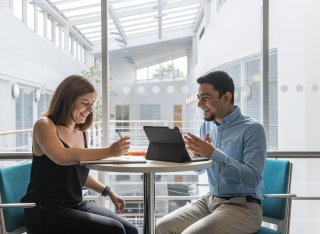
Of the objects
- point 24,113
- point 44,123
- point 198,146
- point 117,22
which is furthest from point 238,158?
point 24,113

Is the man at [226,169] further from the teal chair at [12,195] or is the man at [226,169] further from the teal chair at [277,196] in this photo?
the teal chair at [12,195]

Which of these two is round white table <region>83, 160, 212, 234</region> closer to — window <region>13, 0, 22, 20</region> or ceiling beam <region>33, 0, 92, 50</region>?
ceiling beam <region>33, 0, 92, 50</region>

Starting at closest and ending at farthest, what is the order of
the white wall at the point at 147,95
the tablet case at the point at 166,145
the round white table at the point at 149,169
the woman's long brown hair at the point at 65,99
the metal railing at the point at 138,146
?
1. the round white table at the point at 149,169
2. the tablet case at the point at 166,145
3. the woman's long brown hair at the point at 65,99
4. the metal railing at the point at 138,146
5. the white wall at the point at 147,95

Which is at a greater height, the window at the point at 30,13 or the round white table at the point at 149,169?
the window at the point at 30,13

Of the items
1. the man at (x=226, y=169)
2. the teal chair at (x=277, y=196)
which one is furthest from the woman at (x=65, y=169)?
the teal chair at (x=277, y=196)

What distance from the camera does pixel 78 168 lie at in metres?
1.76

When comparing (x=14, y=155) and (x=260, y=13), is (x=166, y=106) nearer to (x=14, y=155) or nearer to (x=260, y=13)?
(x=260, y=13)

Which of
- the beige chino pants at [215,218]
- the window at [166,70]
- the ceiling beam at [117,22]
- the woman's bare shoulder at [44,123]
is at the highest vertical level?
the ceiling beam at [117,22]

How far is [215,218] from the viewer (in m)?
1.71

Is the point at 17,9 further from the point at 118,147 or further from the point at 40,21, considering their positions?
the point at 118,147

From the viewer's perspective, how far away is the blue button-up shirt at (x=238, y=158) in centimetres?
169

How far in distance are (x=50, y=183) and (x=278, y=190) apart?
1.31 m

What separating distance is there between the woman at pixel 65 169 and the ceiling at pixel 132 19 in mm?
1122

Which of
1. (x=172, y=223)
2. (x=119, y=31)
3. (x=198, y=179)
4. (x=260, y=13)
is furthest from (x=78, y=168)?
(x=260, y=13)
